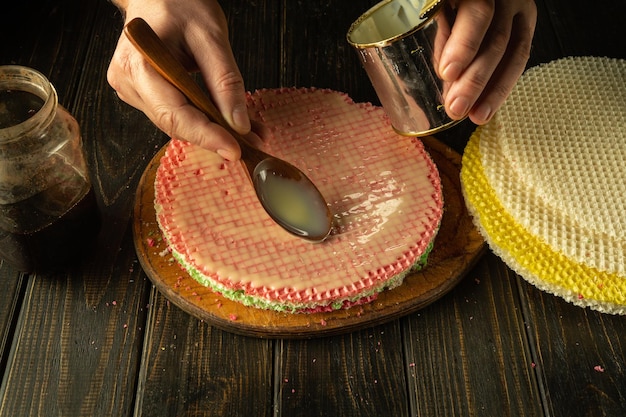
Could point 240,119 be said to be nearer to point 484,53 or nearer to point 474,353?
point 484,53

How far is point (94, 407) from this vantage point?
3.26 ft

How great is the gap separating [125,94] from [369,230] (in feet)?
1.43

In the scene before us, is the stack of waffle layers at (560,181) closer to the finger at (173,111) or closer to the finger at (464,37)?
the finger at (464,37)

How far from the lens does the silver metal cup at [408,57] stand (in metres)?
0.95

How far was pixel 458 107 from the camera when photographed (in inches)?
39.9

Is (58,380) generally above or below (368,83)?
above

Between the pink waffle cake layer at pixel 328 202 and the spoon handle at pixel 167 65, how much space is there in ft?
0.45

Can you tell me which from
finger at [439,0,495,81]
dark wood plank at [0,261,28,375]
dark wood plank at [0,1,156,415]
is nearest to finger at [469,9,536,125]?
finger at [439,0,495,81]

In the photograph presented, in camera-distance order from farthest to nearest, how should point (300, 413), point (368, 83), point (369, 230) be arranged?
point (368, 83), point (369, 230), point (300, 413)

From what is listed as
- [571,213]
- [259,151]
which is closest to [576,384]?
[571,213]

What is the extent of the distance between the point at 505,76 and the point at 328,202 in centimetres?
34

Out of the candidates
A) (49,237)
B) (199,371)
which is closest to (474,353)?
(199,371)

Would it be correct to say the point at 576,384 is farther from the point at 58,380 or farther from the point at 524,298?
the point at 58,380

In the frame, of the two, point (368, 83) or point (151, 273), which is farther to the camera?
point (368, 83)
